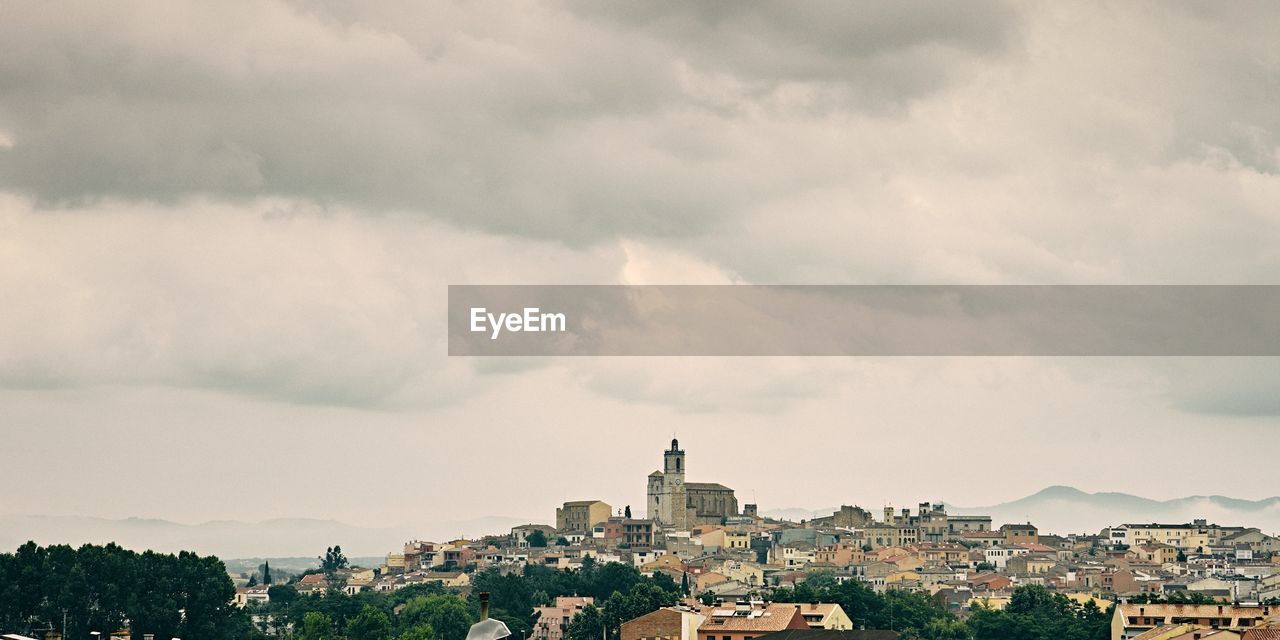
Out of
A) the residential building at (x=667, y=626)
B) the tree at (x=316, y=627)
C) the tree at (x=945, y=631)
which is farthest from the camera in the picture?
the tree at (x=945, y=631)

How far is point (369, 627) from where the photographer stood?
9825cm

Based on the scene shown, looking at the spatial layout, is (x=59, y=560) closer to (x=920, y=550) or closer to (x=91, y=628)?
(x=91, y=628)

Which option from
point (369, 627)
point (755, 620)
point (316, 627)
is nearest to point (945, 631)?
point (755, 620)

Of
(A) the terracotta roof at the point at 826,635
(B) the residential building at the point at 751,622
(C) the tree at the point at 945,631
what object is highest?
(B) the residential building at the point at 751,622

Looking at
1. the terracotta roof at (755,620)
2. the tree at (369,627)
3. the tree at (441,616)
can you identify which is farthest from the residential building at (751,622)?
the tree at (441,616)

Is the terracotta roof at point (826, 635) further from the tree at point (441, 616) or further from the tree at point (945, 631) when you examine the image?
the tree at point (441, 616)

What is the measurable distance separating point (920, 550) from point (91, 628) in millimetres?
119018

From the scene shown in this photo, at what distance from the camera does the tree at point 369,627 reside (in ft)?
320

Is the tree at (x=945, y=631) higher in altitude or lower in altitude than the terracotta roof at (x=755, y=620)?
lower

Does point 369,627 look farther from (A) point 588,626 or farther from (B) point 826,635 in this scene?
(B) point 826,635

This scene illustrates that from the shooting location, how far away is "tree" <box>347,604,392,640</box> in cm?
9756

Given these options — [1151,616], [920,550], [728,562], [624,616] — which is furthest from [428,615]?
[920,550]

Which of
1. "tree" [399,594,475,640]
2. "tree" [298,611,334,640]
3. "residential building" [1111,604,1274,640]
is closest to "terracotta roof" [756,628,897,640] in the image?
"residential building" [1111,604,1274,640]

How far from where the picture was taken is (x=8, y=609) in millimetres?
93125
